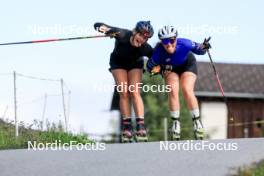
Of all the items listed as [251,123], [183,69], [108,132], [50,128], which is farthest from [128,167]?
[251,123]

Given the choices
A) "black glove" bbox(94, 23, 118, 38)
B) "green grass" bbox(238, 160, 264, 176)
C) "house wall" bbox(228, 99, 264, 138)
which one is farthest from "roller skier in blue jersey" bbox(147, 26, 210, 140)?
"house wall" bbox(228, 99, 264, 138)

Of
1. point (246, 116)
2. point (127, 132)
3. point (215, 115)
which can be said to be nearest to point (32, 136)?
point (127, 132)

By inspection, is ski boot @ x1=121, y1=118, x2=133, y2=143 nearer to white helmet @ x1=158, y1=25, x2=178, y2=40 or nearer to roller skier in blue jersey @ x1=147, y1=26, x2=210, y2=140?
roller skier in blue jersey @ x1=147, y1=26, x2=210, y2=140

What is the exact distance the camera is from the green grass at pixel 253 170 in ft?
35.5

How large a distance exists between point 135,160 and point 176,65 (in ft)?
6.79

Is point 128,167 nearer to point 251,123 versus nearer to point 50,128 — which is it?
point 50,128

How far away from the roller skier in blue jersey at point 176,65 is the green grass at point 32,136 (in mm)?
2682

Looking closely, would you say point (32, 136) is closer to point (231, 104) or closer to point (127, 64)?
point (127, 64)

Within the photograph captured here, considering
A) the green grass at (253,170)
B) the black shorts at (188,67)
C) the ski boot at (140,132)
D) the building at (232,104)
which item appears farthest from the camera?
the building at (232,104)

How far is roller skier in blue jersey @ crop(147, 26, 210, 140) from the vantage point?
1337 centimetres

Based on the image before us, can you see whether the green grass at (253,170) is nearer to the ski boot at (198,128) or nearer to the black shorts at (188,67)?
the ski boot at (198,128)

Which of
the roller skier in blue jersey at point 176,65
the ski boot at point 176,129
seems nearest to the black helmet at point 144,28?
the roller skier in blue jersey at point 176,65

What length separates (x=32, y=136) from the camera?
15.8 metres

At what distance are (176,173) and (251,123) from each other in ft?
97.8
